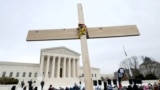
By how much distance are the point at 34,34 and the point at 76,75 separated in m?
62.0

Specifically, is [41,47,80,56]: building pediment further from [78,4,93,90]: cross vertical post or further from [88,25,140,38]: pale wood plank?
[78,4,93,90]: cross vertical post

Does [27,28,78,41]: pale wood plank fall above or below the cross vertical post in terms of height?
above

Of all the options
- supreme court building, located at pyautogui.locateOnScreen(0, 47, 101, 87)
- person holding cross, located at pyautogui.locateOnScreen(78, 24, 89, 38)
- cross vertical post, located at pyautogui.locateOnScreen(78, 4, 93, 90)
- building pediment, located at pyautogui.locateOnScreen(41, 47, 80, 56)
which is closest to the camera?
cross vertical post, located at pyautogui.locateOnScreen(78, 4, 93, 90)

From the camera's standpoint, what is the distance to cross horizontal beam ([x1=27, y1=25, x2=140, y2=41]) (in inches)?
89.0

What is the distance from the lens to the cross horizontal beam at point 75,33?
226cm

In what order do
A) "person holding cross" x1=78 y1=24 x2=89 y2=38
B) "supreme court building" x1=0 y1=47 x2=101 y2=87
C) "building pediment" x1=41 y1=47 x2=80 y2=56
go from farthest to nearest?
"building pediment" x1=41 y1=47 x2=80 y2=56, "supreme court building" x1=0 y1=47 x2=101 y2=87, "person holding cross" x1=78 y1=24 x2=89 y2=38

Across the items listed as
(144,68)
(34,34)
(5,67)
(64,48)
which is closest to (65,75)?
(64,48)

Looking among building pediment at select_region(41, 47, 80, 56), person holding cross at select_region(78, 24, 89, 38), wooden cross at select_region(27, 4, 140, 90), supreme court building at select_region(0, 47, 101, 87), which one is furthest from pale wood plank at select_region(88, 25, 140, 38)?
building pediment at select_region(41, 47, 80, 56)

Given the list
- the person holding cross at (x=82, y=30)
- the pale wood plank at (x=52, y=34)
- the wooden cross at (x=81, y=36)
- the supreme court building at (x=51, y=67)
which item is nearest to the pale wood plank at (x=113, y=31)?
the wooden cross at (x=81, y=36)

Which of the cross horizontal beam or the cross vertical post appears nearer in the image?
the cross vertical post

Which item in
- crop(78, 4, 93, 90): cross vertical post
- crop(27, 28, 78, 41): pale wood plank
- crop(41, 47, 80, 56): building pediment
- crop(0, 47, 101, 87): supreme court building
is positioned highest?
crop(41, 47, 80, 56): building pediment

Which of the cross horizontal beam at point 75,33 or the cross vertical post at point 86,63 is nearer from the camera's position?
the cross vertical post at point 86,63

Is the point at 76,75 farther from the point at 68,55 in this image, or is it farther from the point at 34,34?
the point at 34,34

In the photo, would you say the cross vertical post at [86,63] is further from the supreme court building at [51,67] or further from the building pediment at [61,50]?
the building pediment at [61,50]
